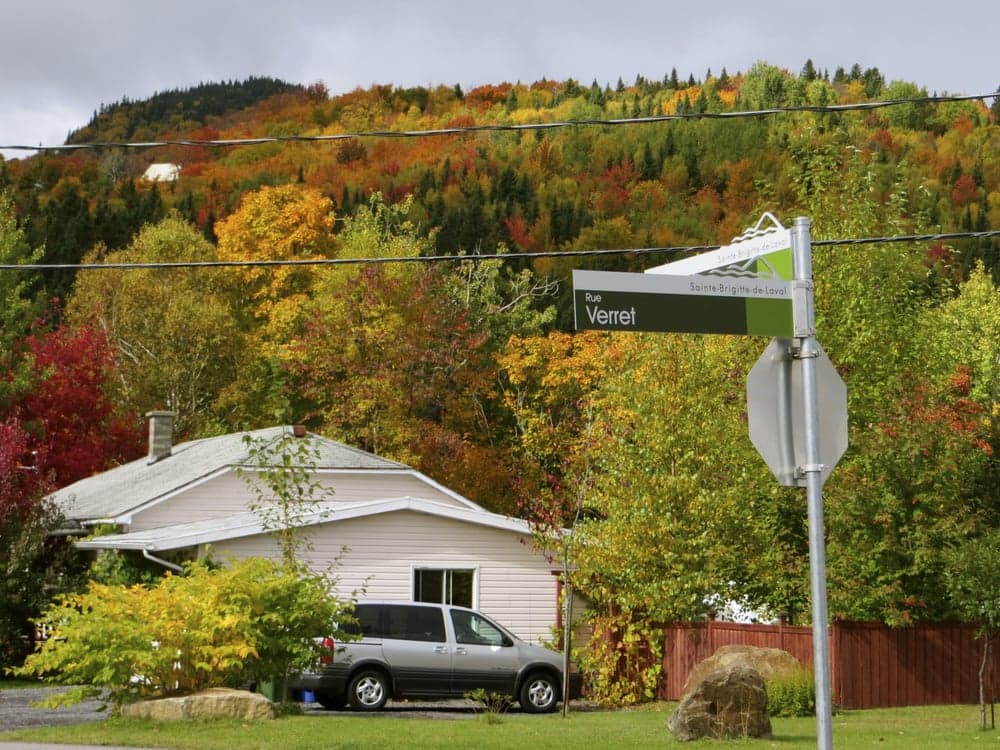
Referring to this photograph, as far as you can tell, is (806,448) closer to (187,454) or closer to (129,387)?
(187,454)

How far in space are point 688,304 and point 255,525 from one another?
70.0 ft

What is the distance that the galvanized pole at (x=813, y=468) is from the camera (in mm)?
7262

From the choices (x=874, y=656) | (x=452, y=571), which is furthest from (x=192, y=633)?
(x=874, y=656)

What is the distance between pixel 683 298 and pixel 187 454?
33.0 metres

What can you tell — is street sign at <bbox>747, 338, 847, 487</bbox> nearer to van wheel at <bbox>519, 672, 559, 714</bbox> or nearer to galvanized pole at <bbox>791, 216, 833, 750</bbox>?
galvanized pole at <bbox>791, 216, 833, 750</bbox>

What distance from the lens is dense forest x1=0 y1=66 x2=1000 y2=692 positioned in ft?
86.0

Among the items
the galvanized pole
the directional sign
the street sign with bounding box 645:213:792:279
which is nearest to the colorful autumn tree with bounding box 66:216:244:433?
the street sign with bounding box 645:213:792:279

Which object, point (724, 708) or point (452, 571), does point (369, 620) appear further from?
point (724, 708)

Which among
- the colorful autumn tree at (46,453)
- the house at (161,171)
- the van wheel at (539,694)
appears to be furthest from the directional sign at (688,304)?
the house at (161,171)

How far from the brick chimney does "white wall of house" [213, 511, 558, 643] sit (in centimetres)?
1336

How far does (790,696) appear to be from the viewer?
74.2ft

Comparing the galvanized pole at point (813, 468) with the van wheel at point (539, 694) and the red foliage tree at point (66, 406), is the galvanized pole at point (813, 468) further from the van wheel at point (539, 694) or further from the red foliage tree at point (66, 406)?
the red foliage tree at point (66, 406)

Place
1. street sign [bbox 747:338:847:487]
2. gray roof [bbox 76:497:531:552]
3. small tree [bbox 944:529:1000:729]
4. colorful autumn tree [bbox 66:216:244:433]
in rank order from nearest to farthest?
street sign [bbox 747:338:847:487], small tree [bbox 944:529:1000:729], gray roof [bbox 76:497:531:552], colorful autumn tree [bbox 66:216:244:433]

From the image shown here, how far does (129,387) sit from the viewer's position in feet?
183
